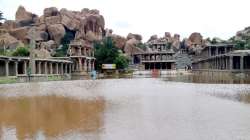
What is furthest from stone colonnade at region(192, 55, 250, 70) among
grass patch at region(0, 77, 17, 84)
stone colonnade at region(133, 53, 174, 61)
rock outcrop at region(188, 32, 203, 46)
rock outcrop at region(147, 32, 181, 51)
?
rock outcrop at region(147, 32, 181, 51)

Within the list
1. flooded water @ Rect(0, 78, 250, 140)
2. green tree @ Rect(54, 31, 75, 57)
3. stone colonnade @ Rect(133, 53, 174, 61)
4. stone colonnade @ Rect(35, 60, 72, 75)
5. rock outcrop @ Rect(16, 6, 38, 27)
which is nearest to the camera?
flooded water @ Rect(0, 78, 250, 140)

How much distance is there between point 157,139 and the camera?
10297mm

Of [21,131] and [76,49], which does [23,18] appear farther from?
[21,131]

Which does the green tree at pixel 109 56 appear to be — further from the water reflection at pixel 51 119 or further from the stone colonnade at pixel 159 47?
the water reflection at pixel 51 119

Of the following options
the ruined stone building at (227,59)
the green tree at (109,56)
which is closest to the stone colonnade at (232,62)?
the ruined stone building at (227,59)

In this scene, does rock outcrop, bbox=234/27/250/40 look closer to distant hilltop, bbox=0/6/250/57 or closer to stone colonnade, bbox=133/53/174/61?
distant hilltop, bbox=0/6/250/57

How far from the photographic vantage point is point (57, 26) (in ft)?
326

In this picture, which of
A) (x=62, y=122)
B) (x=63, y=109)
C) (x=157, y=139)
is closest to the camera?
(x=157, y=139)

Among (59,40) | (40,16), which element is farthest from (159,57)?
(40,16)

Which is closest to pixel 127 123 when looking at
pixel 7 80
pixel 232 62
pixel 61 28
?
pixel 7 80

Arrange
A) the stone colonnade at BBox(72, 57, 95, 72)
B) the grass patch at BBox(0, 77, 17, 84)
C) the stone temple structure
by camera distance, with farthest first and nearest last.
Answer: the stone temple structure < the stone colonnade at BBox(72, 57, 95, 72) < the grass patch at BBox(0, 77, 17, 84)

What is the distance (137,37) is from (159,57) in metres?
27.8

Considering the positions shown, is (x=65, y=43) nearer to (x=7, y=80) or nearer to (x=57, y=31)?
(x=57, y=31)

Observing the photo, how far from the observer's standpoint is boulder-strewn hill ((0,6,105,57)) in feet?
319
